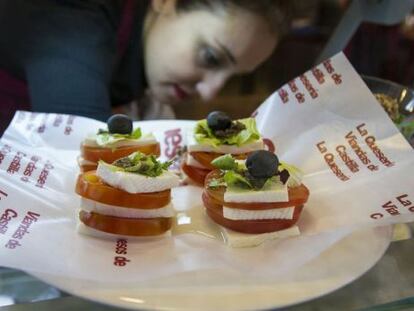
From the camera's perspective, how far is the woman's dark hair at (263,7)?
1.10 meters

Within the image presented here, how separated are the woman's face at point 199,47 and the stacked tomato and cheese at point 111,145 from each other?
420 mm

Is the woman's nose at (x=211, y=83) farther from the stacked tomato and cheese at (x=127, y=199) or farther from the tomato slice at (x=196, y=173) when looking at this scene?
the stacked tomato and cheese at (x=127, y=199)

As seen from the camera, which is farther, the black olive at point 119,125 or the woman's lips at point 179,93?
the woman's lips at point 179,93

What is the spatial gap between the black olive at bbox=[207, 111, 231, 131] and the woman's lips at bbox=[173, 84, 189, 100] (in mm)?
438

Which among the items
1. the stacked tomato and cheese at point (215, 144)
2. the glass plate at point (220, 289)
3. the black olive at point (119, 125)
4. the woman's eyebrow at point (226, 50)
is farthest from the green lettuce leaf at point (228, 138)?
the woman's eyebrow at point (226, 50)

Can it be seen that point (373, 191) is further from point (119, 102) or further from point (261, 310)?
point (119, 102)

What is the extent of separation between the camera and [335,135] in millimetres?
787

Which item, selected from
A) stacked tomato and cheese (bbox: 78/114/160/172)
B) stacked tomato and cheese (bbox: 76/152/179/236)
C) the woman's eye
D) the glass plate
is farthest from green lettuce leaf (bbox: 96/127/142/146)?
the woman's eye

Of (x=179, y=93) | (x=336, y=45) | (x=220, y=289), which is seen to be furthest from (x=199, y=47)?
(x=220, y=289)

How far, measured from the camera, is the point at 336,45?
3.37 ft

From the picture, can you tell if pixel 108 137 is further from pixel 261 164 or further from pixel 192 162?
pixel 261 164

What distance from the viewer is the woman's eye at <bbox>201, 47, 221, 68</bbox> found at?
1.11m

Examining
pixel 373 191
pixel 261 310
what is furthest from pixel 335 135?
pixel 261 310

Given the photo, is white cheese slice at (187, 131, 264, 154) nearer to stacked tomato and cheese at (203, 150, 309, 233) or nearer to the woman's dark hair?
stacked tomato and cheese at (203, 150, 309, 233)
